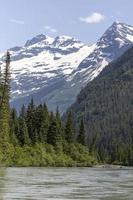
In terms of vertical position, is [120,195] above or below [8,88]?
below

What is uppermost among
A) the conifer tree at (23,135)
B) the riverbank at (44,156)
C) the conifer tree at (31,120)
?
the conifer tree at (31,120)

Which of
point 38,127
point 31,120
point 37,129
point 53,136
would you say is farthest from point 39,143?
point 31,120

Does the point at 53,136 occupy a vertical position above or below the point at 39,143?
above

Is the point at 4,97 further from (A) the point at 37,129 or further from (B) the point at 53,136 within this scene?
(B) the point at 53,136

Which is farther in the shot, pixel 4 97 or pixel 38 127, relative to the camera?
pixel 38 127

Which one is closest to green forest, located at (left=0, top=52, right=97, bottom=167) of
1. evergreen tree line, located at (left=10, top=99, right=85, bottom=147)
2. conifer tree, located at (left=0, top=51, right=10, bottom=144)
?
evergreen tree line, located at (left=10, top=99, right=85, bottom=147)

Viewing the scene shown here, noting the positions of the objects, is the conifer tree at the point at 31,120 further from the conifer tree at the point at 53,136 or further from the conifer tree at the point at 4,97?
the conifer tree at the point at 4,97

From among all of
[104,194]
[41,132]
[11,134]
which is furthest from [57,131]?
[104,194]

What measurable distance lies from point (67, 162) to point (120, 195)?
11053cm

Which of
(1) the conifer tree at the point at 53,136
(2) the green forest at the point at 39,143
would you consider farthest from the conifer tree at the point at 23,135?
(1) the conifer tree at the point at 53,136

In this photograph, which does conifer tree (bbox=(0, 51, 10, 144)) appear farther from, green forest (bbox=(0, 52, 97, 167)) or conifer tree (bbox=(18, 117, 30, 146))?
conifer tree (bbox=(18, 117, 30, 146))

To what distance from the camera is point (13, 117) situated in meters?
161

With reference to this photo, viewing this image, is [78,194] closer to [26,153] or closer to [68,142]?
[26,153]

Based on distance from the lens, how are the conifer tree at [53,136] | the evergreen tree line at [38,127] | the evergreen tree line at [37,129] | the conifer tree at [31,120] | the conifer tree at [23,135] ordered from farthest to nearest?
1. the conifer tree at [53,136]
2. the conifer tree at [31,120]
3. the evergreen tree line at [38,127]
4. the evergreen tree line at [37,129]
5. the conifer tree at [23,135]
